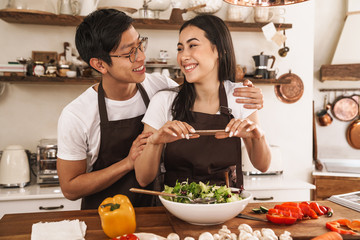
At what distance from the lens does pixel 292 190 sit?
3.11m

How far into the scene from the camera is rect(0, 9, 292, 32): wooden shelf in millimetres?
3000

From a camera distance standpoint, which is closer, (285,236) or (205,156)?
(285,236)

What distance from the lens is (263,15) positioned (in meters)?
3.44

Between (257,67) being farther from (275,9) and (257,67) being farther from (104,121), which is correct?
(104,121)

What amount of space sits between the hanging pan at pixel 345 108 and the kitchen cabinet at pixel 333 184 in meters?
1.06

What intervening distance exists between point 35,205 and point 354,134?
12.2ft

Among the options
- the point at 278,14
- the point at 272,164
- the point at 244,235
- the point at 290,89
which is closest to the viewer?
the point at 244,235

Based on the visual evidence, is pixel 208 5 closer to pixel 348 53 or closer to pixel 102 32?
pixel 102 32

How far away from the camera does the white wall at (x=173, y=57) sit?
334 centimetres

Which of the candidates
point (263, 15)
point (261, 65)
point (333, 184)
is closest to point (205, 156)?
point (261, 65)

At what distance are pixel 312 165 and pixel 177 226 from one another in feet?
9.52

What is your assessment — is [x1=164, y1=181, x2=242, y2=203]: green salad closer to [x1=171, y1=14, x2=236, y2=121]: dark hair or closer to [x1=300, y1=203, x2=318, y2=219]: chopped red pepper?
[x1=300, y1=203, x2=318, y2=219]: chopped red pepper

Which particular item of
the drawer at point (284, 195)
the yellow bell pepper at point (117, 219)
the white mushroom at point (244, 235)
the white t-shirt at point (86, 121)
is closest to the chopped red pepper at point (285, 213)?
the white mushroom at point (244, 235)

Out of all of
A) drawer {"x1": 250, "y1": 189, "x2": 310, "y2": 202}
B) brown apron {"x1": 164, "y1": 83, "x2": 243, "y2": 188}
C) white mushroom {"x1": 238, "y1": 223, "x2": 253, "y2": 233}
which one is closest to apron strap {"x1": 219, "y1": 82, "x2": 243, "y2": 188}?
brown apron {"x1": 164, "y1": 83, "x2": 243, "y2": 188}
